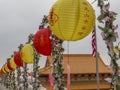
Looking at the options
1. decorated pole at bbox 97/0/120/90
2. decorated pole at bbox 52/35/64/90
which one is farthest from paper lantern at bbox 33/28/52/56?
decorated pole at bbox 97/0/120/90

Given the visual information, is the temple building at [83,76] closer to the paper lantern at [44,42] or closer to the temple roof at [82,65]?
the temple roof at [82,65]

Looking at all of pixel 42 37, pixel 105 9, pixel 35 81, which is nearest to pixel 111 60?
pixel 105 9

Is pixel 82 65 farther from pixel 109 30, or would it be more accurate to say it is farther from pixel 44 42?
pixel 109 30

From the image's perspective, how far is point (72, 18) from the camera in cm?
580

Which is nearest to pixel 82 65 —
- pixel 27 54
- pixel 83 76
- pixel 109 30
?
pixel 83 76

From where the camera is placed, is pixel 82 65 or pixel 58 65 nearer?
pixel 58 65

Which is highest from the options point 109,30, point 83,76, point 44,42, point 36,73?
point 109,30

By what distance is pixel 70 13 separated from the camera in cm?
584

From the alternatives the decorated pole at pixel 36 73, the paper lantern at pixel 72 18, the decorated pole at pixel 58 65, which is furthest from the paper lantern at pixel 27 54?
the paper lantern at pixel 72 18

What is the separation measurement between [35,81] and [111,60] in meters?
6.28

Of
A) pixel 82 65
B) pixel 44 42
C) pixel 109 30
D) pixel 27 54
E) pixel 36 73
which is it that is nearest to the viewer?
pixel 109 30

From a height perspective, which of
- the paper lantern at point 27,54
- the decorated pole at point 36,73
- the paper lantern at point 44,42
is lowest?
the decorated pole at point 36,73

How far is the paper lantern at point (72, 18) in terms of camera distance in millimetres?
5797

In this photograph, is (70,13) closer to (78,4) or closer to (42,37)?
(78,4)
